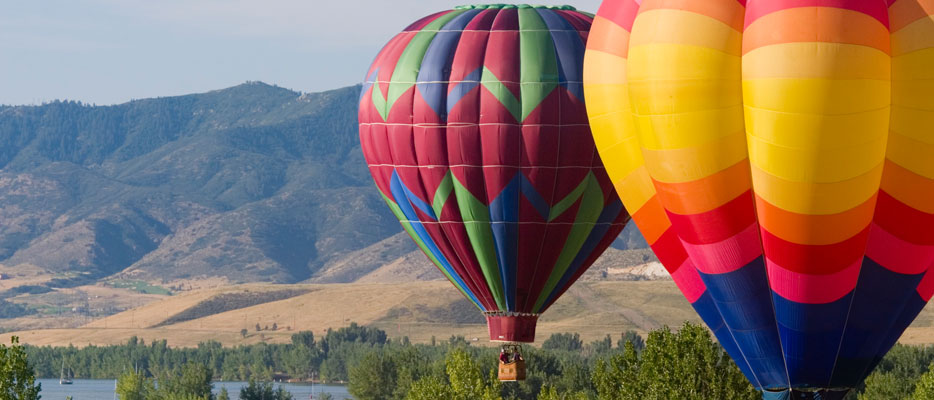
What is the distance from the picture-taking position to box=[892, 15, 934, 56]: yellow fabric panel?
32.9 meters

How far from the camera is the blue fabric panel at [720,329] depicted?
3656 cm

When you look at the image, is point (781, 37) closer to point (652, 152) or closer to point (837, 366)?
point (652, 152)

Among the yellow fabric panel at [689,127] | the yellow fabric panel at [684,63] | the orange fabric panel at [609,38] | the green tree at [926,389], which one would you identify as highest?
the orange fabric panel at [609,38]

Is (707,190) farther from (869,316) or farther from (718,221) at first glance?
(869,316)

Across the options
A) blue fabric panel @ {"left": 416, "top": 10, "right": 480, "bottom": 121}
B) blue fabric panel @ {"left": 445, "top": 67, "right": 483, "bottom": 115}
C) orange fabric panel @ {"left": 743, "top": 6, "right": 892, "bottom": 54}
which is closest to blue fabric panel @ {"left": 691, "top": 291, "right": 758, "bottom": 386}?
orange fabric panel @ {"left": 743, "top": 6, "right": 892, "bottom": 54}

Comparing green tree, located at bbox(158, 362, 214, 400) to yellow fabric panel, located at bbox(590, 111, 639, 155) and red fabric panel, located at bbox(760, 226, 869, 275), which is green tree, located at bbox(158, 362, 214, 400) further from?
red fabric panel, located at bbox(760, 226, 869, 275)

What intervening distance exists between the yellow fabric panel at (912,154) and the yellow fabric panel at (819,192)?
39cm

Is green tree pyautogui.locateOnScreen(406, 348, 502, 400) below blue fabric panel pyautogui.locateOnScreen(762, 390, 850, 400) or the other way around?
the other way around

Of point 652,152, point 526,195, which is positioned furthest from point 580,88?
point 652,152

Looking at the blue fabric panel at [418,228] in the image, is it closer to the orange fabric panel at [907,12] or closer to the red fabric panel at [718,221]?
the red fabric panel at [718,221]

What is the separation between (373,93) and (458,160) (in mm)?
3812

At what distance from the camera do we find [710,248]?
118 feet

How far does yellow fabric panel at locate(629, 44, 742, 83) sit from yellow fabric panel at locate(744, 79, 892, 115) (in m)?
1.01

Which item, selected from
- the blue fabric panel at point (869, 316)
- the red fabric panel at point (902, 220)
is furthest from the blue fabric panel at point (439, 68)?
the red fabric panel at point (902, 220)
